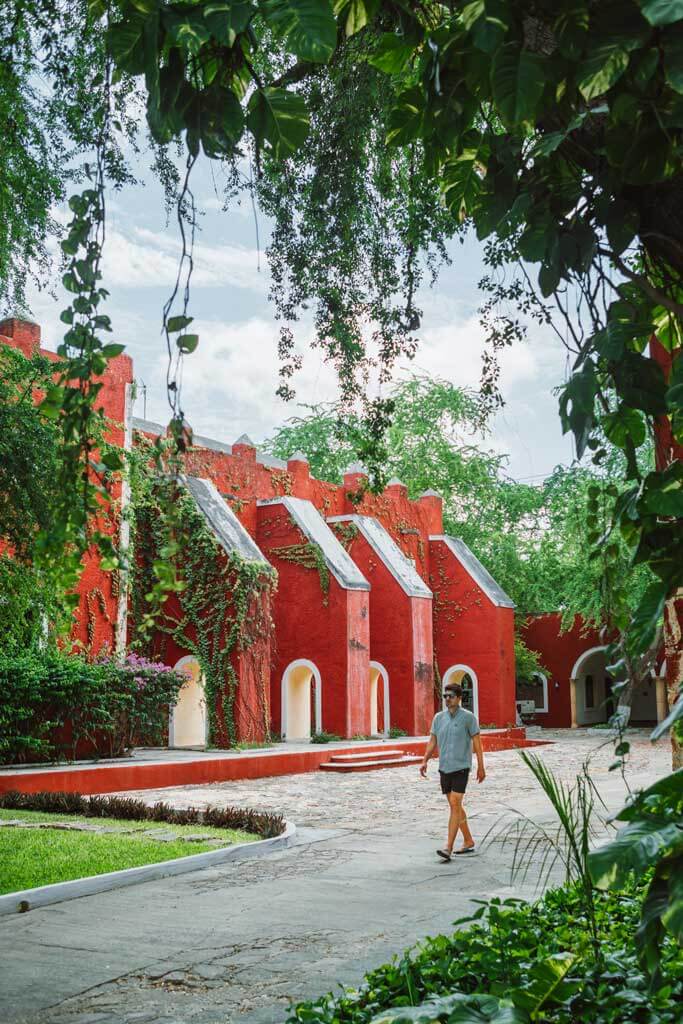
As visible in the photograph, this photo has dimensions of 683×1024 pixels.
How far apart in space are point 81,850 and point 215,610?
10.8 meters

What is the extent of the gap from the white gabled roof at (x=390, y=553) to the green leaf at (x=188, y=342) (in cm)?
2209

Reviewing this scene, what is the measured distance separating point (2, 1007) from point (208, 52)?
4.56m

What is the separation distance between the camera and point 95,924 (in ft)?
21.7

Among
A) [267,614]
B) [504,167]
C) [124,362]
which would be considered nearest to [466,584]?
[267,614]

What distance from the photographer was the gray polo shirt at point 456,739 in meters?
9.06

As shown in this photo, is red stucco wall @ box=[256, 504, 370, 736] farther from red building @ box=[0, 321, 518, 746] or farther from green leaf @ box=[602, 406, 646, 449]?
green leaf @ box=[602, 406, 646, 449]

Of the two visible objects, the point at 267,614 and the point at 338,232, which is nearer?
the point at 338,232

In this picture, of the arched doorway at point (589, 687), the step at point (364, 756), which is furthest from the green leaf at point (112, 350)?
the arched doorway at point (589, 687)

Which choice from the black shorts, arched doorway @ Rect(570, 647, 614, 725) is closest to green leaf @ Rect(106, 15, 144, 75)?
the black shorts

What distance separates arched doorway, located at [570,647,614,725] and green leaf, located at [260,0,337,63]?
3193 cm

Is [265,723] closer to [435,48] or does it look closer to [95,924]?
[95,924]

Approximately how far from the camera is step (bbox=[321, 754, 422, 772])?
18.5 meters

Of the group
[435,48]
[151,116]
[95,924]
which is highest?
[435,48]

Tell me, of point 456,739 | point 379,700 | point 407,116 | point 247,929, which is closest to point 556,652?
point 379,700
